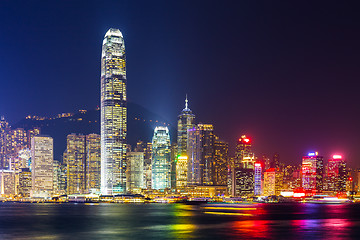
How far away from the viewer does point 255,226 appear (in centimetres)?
10969

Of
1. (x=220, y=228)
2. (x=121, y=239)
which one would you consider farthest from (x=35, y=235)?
(x=220, y=228)

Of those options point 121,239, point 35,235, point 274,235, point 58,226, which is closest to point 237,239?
point 274,235

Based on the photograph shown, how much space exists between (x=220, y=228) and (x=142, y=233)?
621 inches

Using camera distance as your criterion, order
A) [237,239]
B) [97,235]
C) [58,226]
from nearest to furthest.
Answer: [237,239] < [97,235] < [58,226]

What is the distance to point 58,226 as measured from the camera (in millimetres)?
114750

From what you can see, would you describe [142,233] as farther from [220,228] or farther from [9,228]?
[9,228]

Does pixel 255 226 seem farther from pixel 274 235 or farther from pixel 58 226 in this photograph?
pixel 58 226

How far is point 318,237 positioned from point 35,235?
154 feet

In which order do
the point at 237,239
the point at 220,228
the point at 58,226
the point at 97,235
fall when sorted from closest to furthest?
the point at 237,239, the point at 97,235, the point at 220,228, the point at 58,226

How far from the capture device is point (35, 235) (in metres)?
94.9

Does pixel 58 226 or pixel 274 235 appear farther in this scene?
pixel 58 226

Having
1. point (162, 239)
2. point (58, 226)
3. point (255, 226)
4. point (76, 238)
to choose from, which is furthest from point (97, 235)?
point (255, 226)

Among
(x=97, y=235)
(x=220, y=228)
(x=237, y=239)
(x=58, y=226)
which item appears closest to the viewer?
(x=237, y=239)

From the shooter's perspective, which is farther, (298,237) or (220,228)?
(220,228)
